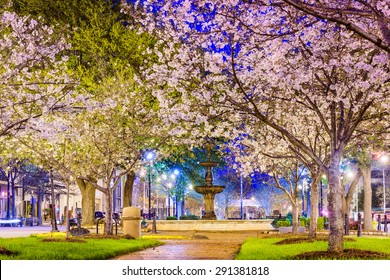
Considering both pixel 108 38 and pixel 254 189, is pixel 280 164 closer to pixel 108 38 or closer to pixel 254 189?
pixel 108 38

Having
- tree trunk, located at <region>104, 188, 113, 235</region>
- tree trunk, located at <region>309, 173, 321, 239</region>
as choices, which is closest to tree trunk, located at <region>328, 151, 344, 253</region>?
tree trunk, located at <region>309, 173, 321, 239</region>

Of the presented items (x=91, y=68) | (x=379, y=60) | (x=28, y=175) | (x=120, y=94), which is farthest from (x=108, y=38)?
(x=28, y=175)

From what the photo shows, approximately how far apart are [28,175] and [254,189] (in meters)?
30.1

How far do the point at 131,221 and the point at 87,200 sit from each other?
1117cm

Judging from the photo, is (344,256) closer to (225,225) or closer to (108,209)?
(108,209)

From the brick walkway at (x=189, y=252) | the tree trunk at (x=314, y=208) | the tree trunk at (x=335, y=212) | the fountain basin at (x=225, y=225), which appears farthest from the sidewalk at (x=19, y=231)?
the tree trunk at (x=335, y=212)

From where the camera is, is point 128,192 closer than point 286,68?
No

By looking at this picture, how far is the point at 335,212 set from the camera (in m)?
16.1

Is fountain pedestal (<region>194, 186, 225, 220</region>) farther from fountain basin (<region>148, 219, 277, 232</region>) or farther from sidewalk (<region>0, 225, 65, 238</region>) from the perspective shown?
sidewalk (<region>0, 225, 65, 238</region>)

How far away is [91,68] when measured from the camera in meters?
34.1

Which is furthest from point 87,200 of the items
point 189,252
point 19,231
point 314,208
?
point 189,252

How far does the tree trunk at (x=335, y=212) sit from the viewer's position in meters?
15.6

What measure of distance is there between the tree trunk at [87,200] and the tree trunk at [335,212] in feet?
74.5

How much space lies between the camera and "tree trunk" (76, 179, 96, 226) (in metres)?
37.2
